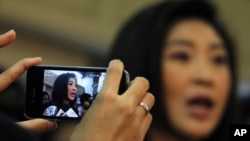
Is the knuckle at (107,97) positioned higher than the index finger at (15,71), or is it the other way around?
the index finger at (15,71)

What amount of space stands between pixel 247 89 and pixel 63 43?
1041 millimetres

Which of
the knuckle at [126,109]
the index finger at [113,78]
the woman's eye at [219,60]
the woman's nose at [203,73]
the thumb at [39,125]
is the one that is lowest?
the thumb at [39,125]

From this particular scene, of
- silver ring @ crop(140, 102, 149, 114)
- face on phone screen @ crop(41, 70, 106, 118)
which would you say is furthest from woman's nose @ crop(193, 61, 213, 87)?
silver ring @ crop(140, 102, 149, 114)

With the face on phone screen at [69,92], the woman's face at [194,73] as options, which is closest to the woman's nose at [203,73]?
the woman's face at [194,73]

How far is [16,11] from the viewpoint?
2574 millimetres

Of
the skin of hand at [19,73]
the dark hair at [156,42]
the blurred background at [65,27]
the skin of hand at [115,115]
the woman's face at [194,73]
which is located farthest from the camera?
the blurred background at [65,27]

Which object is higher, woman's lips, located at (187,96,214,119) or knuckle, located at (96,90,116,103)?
woman's lips, located at (187,96,214,119)

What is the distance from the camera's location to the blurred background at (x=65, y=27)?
101 inches

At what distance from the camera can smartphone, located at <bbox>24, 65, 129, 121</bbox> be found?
0.85 m

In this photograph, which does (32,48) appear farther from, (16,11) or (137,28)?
(137,28)

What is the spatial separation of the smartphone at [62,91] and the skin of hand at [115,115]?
16cm

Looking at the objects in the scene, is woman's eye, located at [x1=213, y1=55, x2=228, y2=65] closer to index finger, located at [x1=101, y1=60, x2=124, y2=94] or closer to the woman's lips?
the woman's lips

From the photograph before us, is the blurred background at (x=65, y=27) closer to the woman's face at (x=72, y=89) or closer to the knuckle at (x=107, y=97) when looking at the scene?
the woman's face at (x=72, y=89)

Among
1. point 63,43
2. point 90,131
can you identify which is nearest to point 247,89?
point 63,43
